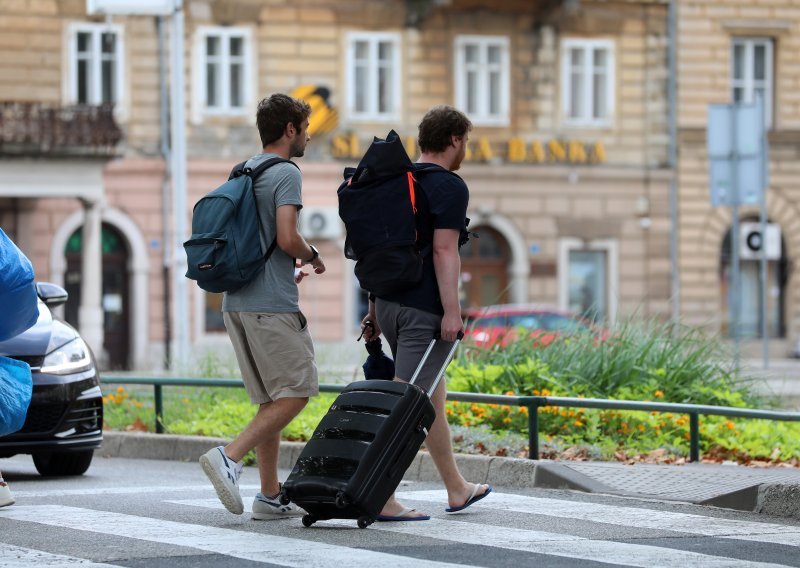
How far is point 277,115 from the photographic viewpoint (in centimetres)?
862

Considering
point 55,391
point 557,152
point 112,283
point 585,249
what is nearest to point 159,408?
point 55,391

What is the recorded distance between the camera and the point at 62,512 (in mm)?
8945

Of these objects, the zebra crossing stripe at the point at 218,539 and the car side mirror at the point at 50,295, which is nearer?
the zebra crossing stripe at the point at 218,539

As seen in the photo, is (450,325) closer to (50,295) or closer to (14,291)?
(14,291)

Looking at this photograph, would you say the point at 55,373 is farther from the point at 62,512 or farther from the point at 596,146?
the point at 596,146

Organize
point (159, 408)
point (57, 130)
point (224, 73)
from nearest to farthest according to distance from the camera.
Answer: point (159, 408)
point (57, 130)
point (224, 73)

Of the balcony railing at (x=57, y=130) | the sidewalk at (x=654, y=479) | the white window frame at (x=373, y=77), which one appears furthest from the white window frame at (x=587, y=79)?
the sidewalk at (x=654, y=479)

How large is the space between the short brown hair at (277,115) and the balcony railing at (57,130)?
914 inches

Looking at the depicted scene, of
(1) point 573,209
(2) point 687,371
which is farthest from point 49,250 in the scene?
(2) point 687,371

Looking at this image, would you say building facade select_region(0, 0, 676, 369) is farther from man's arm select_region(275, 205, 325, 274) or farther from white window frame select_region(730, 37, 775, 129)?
man's arm select_region(275, 205, 325, 274)

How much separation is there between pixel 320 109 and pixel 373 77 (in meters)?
1.51

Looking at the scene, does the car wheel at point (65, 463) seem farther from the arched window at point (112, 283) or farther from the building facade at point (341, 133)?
the arched window at point (112, 283)

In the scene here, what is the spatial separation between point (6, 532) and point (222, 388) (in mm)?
7064

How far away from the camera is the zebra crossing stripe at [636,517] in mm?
8312
